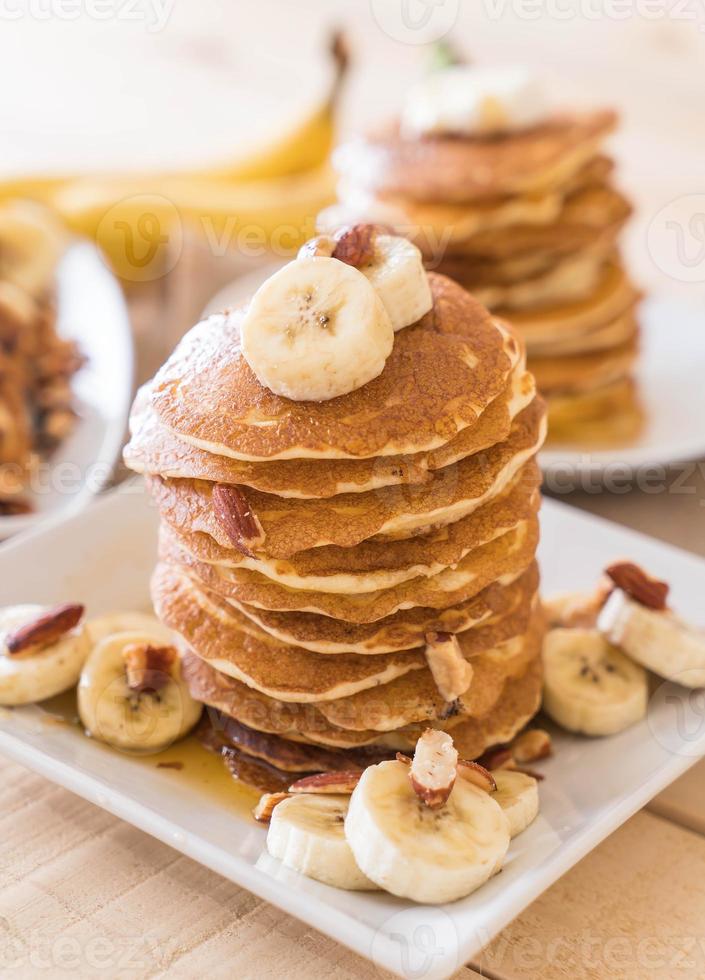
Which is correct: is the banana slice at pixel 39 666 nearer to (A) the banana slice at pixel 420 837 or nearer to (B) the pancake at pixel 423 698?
(B) the pancake at pixel 423 698

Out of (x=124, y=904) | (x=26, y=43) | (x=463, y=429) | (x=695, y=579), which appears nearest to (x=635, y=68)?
(x=26, y=43)

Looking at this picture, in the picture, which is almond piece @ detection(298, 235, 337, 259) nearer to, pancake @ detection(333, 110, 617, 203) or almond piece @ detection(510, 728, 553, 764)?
almond piece @ detection(510, 728, 553, 764)
